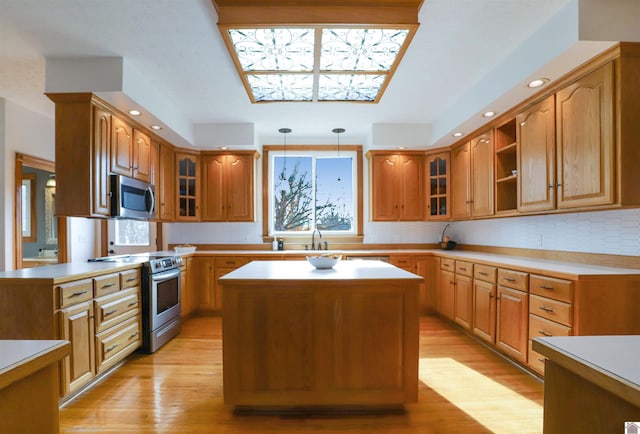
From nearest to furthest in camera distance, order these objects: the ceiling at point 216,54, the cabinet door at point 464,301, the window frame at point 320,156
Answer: the ceiling at point 216,54, the cabinet door at point 464,301, the window frame at point 320,156

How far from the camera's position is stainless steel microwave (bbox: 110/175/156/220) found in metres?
3.04

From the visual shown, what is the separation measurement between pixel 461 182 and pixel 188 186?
3880mm

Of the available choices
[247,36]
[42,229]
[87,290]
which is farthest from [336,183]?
[42,229]

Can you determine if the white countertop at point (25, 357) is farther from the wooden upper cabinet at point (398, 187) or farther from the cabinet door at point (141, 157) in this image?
the wooden upper cabinet at point (398, 187)

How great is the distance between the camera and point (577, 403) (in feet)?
2.69

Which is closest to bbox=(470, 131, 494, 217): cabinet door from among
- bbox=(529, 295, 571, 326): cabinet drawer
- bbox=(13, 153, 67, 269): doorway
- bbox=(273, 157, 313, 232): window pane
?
bbox=(529, 295, 571, 326): cabinet drawer

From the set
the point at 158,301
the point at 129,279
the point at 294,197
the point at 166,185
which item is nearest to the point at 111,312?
the point at 129,279

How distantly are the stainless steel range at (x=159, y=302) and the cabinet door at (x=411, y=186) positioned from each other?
127 inches

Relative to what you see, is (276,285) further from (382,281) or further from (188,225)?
(188,225)

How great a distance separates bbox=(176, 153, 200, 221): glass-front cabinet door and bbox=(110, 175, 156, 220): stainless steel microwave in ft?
2.15

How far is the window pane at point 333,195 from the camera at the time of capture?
518cm

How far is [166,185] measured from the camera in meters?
4.32

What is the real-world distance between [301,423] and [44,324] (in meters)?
1.84

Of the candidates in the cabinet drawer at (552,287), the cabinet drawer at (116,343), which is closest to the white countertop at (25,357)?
the cabinet drawer at (116,343)
